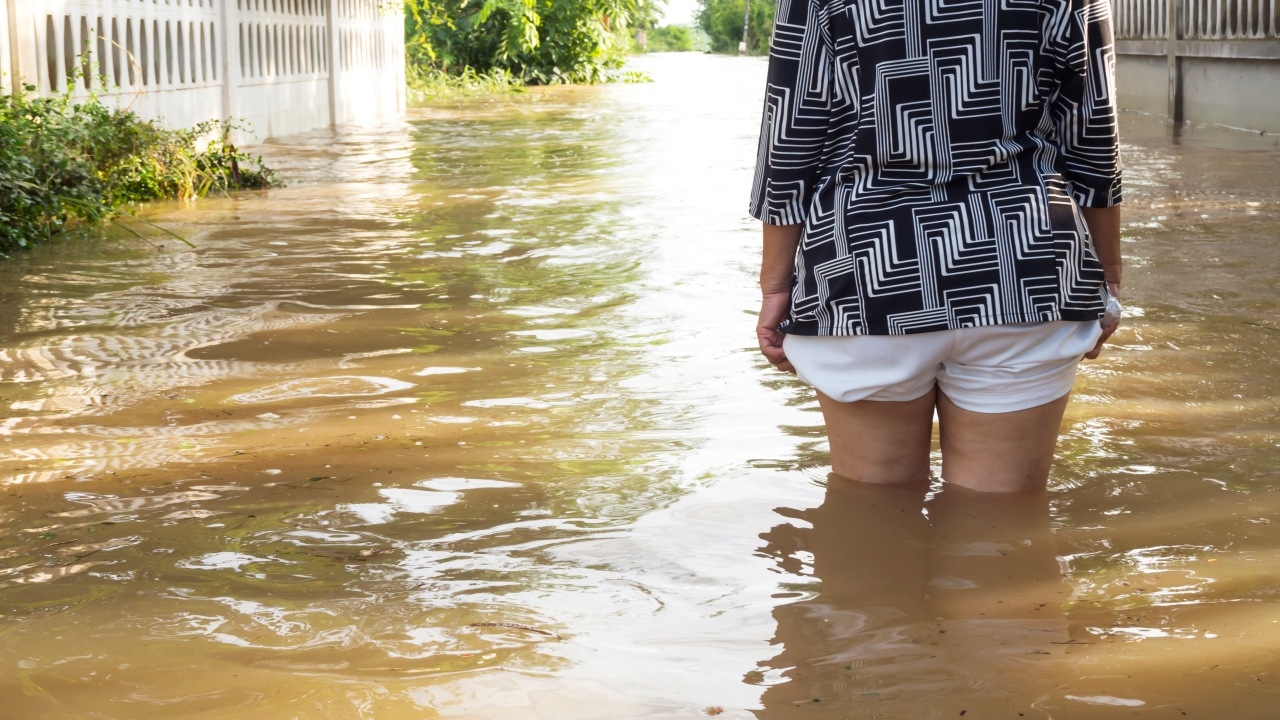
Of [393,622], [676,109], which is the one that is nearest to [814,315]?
[393,622]

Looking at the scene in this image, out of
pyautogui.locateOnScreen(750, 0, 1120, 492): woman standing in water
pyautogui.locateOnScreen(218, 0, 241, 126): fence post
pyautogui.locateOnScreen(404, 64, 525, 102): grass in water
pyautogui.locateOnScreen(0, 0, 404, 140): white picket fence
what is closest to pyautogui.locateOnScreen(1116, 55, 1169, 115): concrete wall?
pyautogui.locateOnScreen(0, 0, 404, 140): white picket fence

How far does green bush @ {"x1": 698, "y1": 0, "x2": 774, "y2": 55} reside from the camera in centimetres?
6375

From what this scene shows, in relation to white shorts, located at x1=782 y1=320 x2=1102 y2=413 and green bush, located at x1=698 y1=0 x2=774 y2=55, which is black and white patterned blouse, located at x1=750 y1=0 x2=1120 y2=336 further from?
green bush, located at x1=698 y1=0 x2=774 y2=55

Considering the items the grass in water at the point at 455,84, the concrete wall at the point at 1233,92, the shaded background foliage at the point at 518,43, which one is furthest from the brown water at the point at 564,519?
the shaded background foliage at the point at 518,43

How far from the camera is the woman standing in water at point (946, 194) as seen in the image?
254 cm

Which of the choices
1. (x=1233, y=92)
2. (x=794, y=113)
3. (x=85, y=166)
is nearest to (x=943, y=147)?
(x=794, y=113)

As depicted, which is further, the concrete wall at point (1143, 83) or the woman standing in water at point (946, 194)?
the concrete wall at point (1143, 83)

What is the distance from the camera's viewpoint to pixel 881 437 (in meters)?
2.89

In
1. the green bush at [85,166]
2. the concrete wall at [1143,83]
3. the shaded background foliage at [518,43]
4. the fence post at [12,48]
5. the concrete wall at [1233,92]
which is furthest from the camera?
the shaded background foliage at [518,43]

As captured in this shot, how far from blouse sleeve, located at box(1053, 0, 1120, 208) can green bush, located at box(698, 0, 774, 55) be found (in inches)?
2230

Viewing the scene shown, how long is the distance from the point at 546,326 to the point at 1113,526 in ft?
9.69

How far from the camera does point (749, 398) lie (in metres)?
4.52

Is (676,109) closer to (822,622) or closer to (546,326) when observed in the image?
(546,326)

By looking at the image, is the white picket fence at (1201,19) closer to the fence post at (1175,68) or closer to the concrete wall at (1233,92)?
the fence post at (1175,68)
